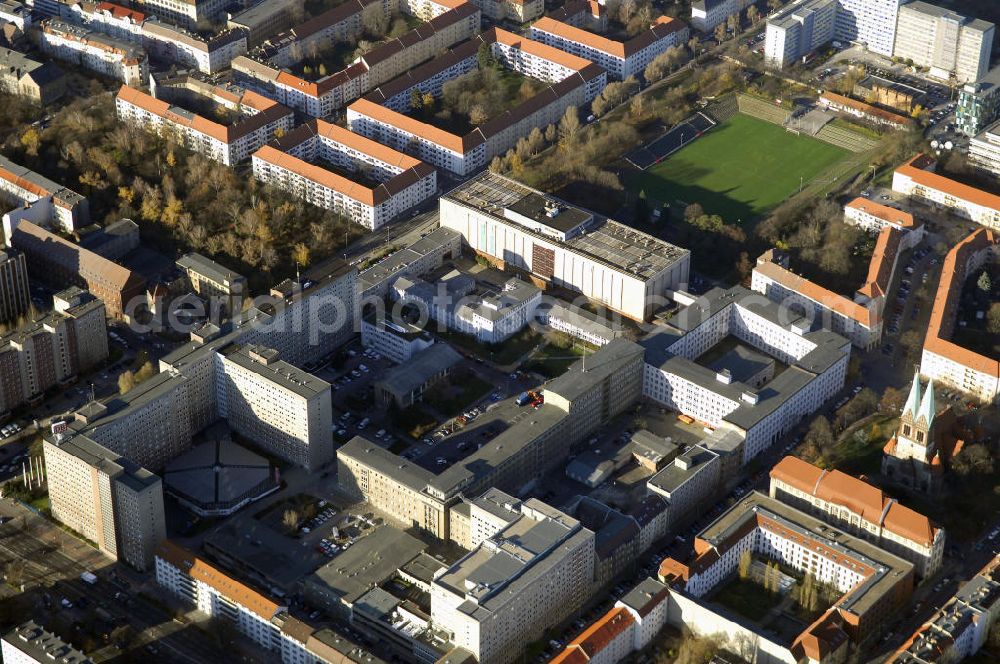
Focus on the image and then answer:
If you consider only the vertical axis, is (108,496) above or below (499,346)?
above

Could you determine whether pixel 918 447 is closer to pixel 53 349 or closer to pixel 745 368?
pixel 745 368

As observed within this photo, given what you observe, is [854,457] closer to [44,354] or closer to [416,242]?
[416,242]

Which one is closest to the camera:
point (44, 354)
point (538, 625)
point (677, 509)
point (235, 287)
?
point (538, 625)

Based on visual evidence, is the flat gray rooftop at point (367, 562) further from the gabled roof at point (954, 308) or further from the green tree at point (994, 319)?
the green tree at point (994, 319)

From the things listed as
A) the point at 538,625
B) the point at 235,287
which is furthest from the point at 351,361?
the point at 538,625

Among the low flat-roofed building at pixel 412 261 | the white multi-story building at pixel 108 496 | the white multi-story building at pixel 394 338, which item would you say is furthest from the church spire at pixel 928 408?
the white multi-story building at pixel 108 496

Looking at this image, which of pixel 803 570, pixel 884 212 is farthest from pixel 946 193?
pixel 803 570

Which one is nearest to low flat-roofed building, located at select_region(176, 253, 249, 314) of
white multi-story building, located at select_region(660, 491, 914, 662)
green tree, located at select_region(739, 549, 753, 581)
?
white multi-story building, located at select_region(660, 491, 914, 662)
